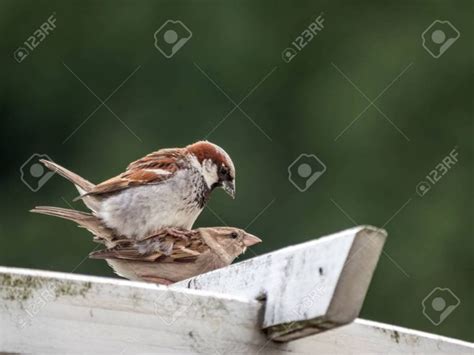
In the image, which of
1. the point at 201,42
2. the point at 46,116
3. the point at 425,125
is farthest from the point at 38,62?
the point at 425,125

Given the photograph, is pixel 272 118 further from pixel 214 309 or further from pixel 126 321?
pixel 126 321

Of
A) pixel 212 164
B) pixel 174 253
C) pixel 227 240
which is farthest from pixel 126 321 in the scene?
pixel 212 164

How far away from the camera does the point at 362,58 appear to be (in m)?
13.0

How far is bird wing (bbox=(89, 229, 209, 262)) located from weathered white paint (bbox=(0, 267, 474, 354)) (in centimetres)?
149

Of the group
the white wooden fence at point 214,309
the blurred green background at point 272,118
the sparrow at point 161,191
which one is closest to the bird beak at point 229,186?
the sparrow at point 161,191

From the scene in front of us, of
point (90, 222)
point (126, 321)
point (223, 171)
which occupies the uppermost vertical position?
point (223, 171)

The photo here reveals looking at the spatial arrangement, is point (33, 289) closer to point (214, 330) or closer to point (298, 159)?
point (214, 330)

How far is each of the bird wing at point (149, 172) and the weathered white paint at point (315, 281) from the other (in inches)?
69.6

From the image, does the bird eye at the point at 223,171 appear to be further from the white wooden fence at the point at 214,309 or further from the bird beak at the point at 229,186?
the white wooden fence at the point at 214,309

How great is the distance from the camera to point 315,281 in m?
2.51

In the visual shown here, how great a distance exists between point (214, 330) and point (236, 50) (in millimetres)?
10440

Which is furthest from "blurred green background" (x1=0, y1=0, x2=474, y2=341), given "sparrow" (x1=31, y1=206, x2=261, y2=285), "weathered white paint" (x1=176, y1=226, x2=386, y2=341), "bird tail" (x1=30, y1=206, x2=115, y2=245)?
"weathered white paint" (x1=176, y1=226, x2=386, y2=341)

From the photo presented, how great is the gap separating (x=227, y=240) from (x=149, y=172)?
44 centimetres

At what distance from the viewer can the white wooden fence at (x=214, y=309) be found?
2.41 meters
